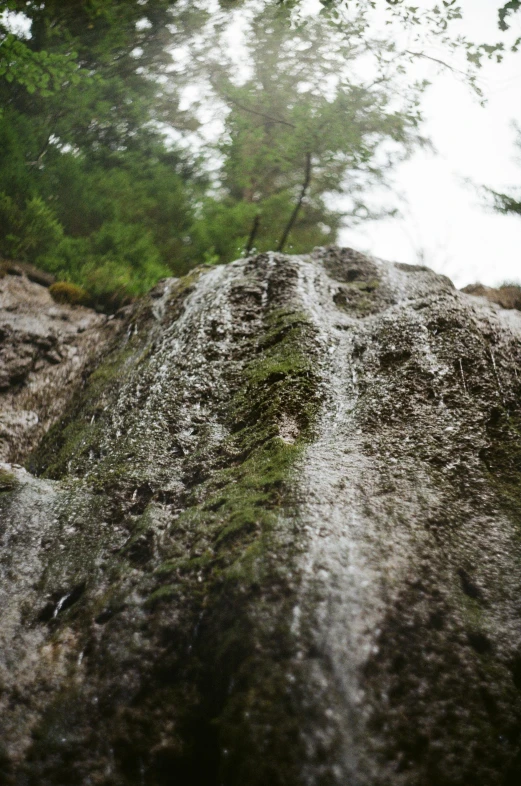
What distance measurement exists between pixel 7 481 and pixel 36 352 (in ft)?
8.01

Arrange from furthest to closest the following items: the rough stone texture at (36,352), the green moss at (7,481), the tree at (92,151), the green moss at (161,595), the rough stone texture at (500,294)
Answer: the tree at (92,151), the rough stone texture at (500,294), the rough stone texture at (36,352), the green moss at (7,481), the green moss at (161,595)

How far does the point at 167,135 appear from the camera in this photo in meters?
9.36

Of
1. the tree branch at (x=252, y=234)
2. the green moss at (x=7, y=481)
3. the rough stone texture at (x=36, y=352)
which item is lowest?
the tree branch at (x=252, y=234)

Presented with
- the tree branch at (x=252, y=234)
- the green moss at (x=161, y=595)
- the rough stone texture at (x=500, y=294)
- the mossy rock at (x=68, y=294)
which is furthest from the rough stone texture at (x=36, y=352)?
the rough stone texture at (x=500, y=294)

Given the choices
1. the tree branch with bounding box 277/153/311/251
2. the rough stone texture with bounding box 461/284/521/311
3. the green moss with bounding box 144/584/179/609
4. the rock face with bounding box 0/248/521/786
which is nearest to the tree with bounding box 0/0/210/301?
the tree branch with bounding box 277/153/311/251

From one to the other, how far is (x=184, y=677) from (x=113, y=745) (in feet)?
1.02

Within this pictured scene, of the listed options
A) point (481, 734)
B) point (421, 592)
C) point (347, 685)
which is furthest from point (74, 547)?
point (481, 734)

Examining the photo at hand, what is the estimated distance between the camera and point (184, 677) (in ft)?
5.64

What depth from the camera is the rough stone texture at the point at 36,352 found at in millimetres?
4148

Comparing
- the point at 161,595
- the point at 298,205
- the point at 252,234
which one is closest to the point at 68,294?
the point at 252,234

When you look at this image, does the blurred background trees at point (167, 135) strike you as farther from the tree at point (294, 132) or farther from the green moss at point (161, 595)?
the green moss at point (161, 595)

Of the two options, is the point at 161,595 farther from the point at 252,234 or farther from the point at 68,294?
the point at 252,234

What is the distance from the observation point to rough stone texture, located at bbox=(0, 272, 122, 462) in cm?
415

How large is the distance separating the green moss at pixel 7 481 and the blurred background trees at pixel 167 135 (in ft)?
12.5
